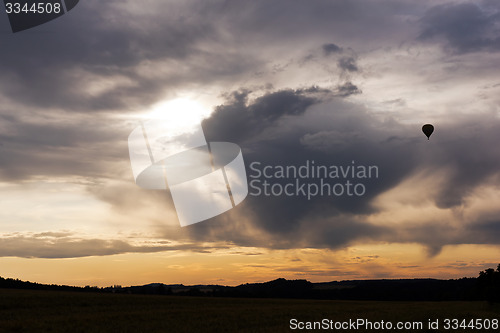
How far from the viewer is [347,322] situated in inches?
1430

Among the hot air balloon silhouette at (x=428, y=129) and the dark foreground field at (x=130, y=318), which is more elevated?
the hot air balloon silhouette at (x=428, y=129)

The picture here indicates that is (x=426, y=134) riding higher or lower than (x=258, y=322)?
higher

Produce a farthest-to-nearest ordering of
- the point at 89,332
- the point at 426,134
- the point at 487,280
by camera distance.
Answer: the point at 487,280
the point at 426,134
the point at 89,332

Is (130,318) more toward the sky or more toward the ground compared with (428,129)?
more toward the ground

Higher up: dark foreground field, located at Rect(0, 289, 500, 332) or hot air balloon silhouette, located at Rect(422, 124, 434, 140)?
hot air balloon silhouette, located at Rect(422, 124, 434, 140)

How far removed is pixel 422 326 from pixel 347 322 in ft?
17.9

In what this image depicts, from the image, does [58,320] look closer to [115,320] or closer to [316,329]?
[115,320]

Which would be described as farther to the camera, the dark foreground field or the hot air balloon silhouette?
the hot air balloon silhouette

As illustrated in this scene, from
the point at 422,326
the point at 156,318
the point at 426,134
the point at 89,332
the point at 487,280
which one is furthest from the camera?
the point at 487,280

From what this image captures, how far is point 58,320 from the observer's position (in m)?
38.5

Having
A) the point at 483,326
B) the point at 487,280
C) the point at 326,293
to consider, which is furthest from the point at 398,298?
the point at 483,326

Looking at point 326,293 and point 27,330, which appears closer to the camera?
point 27,330

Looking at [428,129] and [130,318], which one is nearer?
[130,318]

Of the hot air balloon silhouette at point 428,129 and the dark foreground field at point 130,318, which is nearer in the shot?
the dark foreground field at point 130,318
